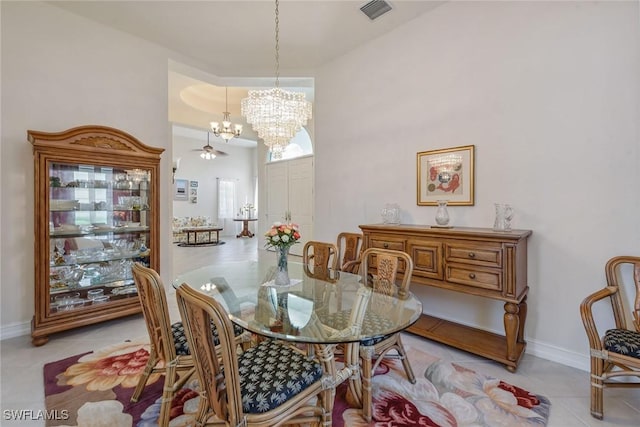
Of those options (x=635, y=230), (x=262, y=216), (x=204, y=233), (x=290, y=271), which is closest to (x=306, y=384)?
(x=290, y=271)

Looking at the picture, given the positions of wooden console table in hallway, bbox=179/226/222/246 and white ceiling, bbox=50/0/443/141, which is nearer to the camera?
white ceiling, bbox=50/0/443/141

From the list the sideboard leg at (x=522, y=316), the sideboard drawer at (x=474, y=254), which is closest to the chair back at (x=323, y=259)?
the sideboard drawer at (x=474, y=254)

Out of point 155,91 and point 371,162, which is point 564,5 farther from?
point 155,91

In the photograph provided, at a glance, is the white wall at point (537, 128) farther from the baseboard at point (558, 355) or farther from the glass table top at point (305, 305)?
the glass table top at point (305, 305)

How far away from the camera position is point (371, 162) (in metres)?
3.65

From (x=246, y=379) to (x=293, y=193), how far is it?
19.6ft

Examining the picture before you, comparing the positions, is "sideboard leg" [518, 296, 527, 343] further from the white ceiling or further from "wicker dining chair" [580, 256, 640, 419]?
the white ceiling

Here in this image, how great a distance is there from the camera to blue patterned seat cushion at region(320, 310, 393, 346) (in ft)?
4.85

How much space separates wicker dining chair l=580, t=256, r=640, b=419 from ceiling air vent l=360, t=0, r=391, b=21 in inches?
119

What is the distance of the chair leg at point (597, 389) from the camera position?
172 cm

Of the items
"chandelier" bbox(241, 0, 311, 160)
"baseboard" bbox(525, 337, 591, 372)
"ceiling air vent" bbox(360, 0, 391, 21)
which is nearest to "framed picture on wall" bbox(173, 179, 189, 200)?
"chandelier" bbox(241, 0, 311, 160)

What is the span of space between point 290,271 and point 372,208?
1.50m

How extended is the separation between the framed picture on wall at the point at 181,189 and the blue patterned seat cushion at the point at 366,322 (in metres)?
10.0

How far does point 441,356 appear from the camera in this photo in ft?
8.05
